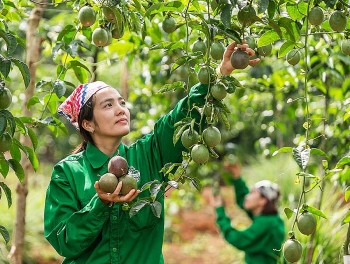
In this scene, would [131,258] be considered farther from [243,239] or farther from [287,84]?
[243,239]

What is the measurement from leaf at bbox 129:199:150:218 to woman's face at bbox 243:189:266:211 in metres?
2.66

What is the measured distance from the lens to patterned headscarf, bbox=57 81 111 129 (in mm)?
2379

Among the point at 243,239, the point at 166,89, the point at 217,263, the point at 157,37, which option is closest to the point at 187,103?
the point at 166,89

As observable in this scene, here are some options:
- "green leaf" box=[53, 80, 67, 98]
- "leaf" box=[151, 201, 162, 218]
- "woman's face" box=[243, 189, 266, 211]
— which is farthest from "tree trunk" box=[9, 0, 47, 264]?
"woman's face" box=[243, 189, 266, 211]

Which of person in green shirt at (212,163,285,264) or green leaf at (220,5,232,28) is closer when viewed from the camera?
green leaf at (220,5,232,28)

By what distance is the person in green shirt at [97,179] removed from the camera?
2.12 m

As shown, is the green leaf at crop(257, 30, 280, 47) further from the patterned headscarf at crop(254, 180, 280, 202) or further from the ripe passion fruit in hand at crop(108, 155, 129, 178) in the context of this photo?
the patterned headscarf at crop(254, 180, 280, 202)

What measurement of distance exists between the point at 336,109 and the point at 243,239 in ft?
4.47

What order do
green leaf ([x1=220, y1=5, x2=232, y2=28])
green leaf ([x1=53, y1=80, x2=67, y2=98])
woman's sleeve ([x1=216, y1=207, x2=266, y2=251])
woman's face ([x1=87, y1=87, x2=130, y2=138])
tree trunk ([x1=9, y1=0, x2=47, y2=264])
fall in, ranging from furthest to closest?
woman's sleeve ([x1=216, y1=207, x2=266, y2=251]) < tree trunk ([x1=9, y1=0, x2=47, y2=264]) < green leaf ([x1=53, y1=80, x2=67, y2=98]) < woman's face ([x1=87, y1=87, x2=130, y2=138]) < green leaf ([x1=220, y1=5, x2=232, y2=28])

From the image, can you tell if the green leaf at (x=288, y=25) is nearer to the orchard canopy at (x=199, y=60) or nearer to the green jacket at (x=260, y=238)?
the orchard canopy at (x=199, y=60)

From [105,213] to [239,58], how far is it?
58 cm

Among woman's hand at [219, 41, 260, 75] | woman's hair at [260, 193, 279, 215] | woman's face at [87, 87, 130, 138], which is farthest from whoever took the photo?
woman's hair at [260, 193, 279, 215]

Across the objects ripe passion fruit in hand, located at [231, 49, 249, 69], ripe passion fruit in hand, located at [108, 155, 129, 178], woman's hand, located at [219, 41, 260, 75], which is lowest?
ripe passion fruit in hand, located at [108, 155, 129, 178]

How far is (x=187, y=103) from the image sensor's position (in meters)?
2.25
